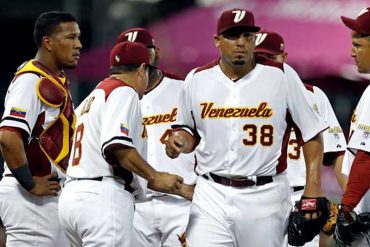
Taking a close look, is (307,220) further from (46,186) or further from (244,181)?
(46,186)

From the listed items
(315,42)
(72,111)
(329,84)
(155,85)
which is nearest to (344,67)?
(329,84)

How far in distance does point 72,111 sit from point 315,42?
1140 cm

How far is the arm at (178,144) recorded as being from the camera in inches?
269

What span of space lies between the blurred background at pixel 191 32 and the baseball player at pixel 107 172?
9.34m

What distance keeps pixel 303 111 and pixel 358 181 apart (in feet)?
2.11

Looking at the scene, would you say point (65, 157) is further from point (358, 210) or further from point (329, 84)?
Result: point (329, 84)

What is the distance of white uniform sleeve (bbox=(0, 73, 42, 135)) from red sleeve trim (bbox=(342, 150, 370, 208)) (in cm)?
233

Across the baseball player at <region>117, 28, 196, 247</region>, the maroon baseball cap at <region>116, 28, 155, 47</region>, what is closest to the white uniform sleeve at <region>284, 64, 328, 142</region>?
the baseball player at <region>117, 28, 196, 247</region>

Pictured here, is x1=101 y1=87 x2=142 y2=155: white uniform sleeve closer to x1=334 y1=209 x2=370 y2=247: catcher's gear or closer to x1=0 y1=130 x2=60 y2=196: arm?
x1=0 y1=130 x2=60 y2=196: arm

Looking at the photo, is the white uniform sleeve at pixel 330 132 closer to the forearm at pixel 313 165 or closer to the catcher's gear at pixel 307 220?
the forearm at pixel 313 165

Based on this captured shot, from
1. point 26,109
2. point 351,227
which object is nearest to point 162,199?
point 26,109

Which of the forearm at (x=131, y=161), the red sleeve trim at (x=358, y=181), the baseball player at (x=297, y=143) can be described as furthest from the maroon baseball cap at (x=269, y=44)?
the forearm at (x=131, y=161)

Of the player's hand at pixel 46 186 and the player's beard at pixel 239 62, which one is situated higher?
the player's beard at pixel 239 62

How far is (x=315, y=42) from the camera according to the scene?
724 inches
